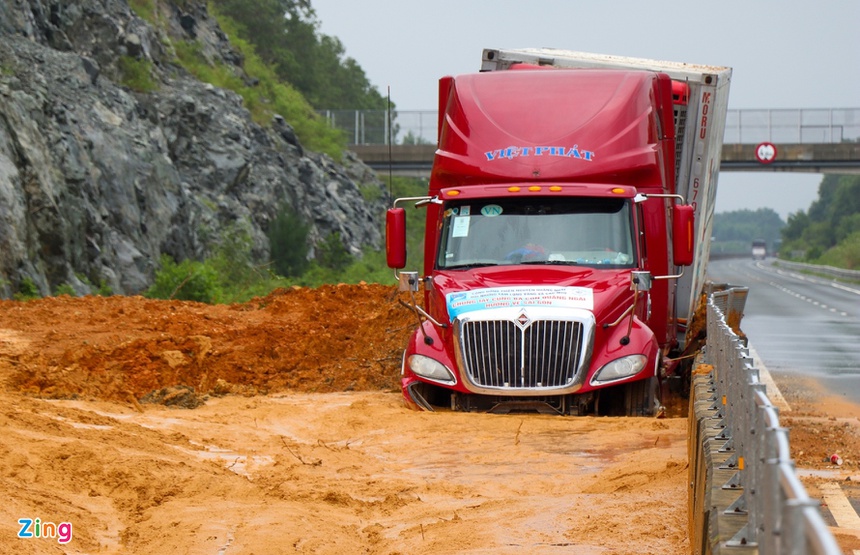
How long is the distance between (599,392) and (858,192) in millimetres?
171445

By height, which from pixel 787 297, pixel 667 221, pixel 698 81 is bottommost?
pixel 787 297

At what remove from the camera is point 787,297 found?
1973 inches

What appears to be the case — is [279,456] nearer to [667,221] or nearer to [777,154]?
[667,221]

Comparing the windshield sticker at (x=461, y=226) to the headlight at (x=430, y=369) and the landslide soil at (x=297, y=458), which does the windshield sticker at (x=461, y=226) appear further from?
the landslide soil at (x=297, y=458)

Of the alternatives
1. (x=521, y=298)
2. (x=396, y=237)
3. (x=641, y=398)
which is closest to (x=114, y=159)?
(x=396, y=237)

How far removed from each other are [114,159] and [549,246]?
21.4 metres

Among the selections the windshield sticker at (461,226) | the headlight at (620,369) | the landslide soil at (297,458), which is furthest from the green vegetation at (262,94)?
the headlight at (620,369)

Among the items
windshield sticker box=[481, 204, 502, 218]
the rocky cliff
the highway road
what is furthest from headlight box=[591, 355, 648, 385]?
the rocky cliff

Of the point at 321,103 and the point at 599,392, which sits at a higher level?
the point at 321,103

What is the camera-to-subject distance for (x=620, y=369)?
40.4ft

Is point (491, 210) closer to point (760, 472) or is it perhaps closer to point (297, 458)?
point (297, 458)

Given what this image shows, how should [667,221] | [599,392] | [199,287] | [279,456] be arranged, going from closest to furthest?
[279,456] < [599,392] < [667,221] < [199,287]

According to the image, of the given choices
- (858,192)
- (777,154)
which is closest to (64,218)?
Answer: (777,154)

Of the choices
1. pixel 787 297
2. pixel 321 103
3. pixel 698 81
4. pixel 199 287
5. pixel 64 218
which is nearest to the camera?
pixel 698 81
